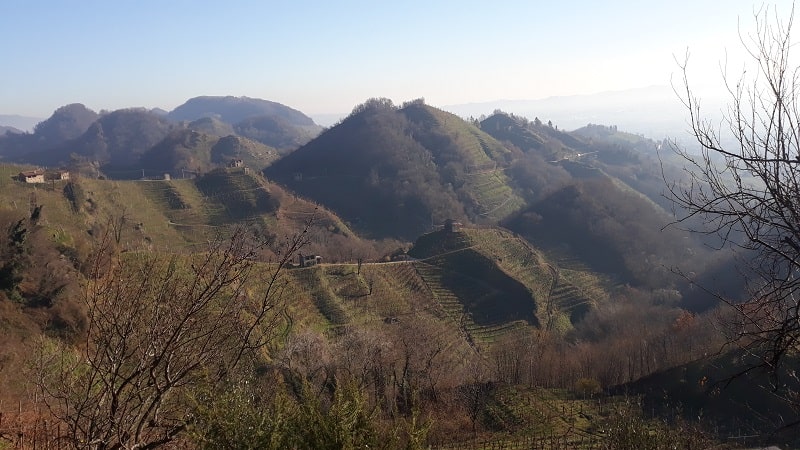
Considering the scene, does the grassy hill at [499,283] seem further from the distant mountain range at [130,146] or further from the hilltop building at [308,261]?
the distant mountain range at [130,146]

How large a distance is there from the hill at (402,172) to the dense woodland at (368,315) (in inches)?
20.9

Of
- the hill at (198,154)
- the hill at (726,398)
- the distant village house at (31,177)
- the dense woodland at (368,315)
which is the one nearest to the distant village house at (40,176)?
the distant village house at (31,177)

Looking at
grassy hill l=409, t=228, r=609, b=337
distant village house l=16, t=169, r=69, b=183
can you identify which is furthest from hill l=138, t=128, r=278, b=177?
grassy hill l=409, t=228, r=609, b=337

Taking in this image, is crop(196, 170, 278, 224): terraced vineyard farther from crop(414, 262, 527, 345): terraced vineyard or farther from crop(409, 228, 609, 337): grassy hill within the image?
crop(414, 262, 527, 345): terraced vineyard

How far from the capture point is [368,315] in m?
36.0

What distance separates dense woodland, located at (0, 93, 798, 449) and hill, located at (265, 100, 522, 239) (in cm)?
53

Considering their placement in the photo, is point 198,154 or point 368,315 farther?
point 198,154

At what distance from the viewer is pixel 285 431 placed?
4852 mm

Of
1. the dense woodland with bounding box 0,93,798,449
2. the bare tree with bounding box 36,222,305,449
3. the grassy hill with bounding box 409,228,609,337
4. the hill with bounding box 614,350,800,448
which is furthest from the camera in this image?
the grassy hill with bounding box 409,228,609,337

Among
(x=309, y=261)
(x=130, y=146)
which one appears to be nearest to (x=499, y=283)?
(x=309, y=261)

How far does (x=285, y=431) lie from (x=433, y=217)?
7230cm

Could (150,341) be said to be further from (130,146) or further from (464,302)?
(130,146)

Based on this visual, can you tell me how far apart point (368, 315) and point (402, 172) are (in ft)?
180

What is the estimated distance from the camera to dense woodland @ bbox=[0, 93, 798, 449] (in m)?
4.59
